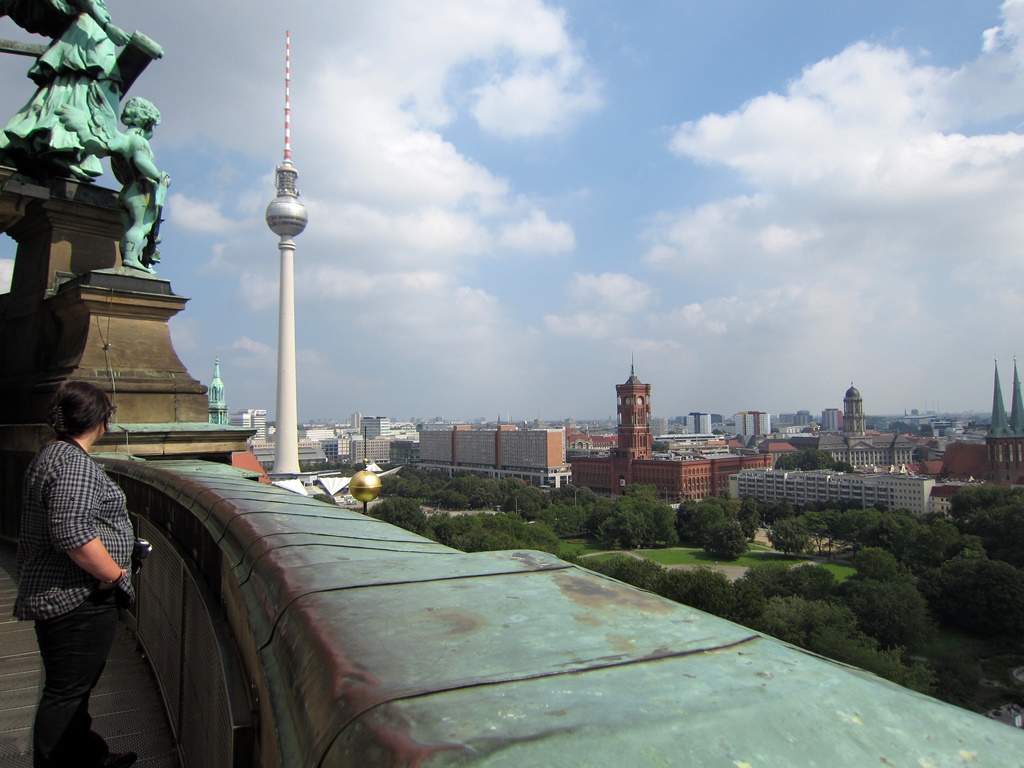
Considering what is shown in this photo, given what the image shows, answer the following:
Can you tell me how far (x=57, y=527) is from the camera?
2.39 meters

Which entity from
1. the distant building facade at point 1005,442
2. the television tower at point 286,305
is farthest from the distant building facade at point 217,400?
the distant building facade at point 1005,442

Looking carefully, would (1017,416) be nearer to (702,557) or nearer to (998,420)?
(998,420)

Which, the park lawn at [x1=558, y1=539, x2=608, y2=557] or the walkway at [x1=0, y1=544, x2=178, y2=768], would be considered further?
the park lawn at [x1=558, y1=539, x2=608, y2=557]

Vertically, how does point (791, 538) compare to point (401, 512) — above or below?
below

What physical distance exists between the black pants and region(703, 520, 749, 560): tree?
54.4m

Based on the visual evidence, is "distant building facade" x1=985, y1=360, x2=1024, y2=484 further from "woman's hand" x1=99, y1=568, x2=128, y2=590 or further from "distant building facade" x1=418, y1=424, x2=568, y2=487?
"woman's hand" x1=99, y1=568, x2=128, y2=590

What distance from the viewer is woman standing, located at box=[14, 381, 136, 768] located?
244cm

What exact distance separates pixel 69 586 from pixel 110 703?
1.21 m

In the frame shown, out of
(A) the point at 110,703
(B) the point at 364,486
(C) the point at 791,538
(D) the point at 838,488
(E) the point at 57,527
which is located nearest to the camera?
(E) the point at 57,527

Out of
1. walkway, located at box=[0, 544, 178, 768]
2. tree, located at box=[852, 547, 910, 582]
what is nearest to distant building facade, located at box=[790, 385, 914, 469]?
tree, located at box=[852, 547, 910, 582]

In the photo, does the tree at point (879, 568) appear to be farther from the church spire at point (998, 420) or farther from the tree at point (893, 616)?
the church spire at point (998, 420)

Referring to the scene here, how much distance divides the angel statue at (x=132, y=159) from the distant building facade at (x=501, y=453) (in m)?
105

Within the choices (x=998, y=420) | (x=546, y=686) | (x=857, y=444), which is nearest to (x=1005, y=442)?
(x=998, y=420)

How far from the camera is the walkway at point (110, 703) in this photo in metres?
2.88
